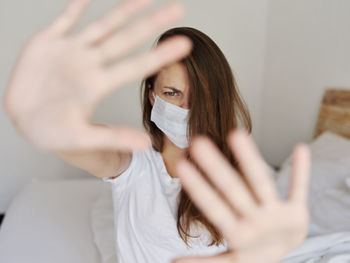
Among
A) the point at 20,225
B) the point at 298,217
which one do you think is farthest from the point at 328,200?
the point at 20,225

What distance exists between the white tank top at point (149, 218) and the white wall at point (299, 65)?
1.40m

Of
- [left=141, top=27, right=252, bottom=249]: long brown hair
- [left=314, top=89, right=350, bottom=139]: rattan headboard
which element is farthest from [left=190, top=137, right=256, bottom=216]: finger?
[left=314, top=89, right=350, bottom=139]: rattan headboard

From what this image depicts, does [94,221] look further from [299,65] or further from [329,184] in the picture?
[299,65]

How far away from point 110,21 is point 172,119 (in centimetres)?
56

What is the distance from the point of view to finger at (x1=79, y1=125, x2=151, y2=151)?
1.17ft

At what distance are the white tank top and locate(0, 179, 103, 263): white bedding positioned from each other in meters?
0.37

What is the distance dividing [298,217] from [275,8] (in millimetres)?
2179

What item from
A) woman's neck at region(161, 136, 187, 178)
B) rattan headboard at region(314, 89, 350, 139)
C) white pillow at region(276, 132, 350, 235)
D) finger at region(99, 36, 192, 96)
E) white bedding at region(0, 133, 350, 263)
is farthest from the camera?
rattan headboard at region(314, 89, 350, 139)

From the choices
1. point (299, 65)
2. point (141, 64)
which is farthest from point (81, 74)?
point (299, 65)

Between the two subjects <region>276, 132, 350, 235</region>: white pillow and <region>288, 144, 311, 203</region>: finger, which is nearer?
<region>288, 144, 311, 203</region>: finger

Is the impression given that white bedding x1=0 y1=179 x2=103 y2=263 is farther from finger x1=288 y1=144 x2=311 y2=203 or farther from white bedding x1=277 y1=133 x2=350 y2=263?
finger x1=288 y1=144 x2=311 y2=203

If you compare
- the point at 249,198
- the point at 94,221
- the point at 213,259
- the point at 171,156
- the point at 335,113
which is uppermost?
the point at 249,198

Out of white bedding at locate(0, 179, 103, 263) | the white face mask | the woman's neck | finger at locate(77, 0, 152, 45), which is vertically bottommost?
white bedding at locate(0, 179, 103, 263)

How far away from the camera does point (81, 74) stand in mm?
357
